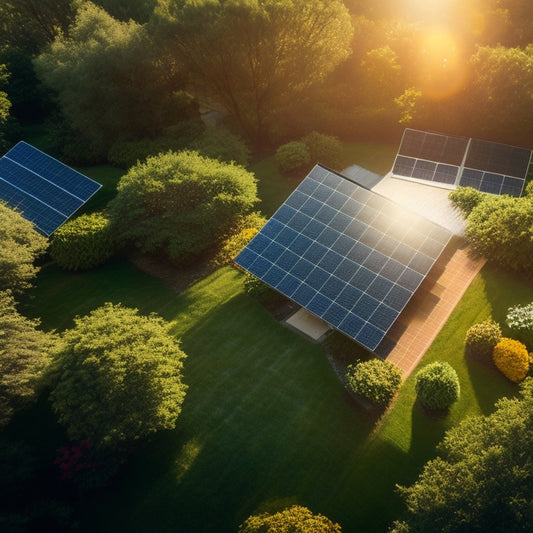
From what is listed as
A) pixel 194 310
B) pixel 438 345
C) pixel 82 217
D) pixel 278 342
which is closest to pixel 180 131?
pixel 82 217

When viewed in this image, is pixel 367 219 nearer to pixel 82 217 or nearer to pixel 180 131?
pixel 82 217

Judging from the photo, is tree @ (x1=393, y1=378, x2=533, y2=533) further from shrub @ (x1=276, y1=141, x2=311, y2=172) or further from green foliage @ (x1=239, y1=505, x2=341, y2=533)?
shrub @ (x1=276, y1=141, x2=311, y2=172)

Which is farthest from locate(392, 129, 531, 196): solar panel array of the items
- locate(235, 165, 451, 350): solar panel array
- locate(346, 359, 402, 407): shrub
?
locate(346, 359, 402, 407): shrub

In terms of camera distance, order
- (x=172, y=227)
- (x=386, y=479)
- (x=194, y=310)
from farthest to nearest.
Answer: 1. (x=172, y=227)
2. (x=194, y=310)
3. (x=386, y=479)

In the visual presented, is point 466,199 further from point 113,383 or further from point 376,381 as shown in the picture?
point 113,383

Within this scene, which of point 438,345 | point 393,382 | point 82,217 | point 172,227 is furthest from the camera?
point 82,217

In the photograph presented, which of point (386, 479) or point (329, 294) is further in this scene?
point (329, 294)

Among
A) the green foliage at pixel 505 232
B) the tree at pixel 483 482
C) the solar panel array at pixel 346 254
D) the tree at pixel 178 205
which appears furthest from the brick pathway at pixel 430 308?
the tree at pixel 178 205
